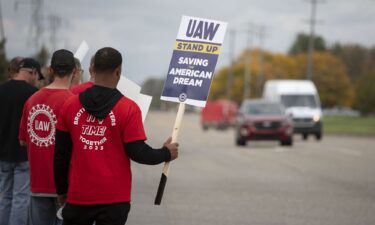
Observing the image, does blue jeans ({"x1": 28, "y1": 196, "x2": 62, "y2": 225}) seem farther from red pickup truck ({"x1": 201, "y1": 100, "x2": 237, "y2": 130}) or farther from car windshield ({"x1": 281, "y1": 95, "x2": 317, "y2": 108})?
red pickup truck ({"x1": 201, "y1": 100, "x2": 237, "y2": 130})

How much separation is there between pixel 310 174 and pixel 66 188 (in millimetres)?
12761

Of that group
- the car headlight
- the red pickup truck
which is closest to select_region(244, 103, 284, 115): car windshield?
the car headlight

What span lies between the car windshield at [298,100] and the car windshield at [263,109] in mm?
7167

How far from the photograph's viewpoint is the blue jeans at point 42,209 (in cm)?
614

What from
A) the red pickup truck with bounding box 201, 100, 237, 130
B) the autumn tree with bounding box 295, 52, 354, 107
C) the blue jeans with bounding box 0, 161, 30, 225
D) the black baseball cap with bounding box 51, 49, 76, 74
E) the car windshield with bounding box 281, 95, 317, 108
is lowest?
the autumn tree with bounding box 295, 52, 354, 107

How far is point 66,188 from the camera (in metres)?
5.30

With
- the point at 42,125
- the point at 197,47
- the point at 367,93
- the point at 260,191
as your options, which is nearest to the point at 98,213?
the point at 42,125

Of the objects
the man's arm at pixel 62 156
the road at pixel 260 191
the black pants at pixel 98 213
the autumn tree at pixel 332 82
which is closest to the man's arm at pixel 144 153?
the black pants at pixel 98 213

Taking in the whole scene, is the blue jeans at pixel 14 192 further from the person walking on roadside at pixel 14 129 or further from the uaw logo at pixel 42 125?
the uaw logo at pixel 42 125

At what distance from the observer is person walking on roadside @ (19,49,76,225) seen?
6.08 m

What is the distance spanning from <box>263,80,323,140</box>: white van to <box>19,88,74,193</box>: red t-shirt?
101 ft

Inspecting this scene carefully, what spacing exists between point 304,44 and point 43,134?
185952 millimetres

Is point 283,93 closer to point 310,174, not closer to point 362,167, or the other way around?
point 362,167

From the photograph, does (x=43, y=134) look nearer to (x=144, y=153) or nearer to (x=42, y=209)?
(x=42, y=209)
